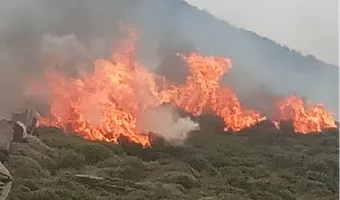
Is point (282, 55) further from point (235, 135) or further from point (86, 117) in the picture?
point (86, 117)

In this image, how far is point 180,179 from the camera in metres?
30.9

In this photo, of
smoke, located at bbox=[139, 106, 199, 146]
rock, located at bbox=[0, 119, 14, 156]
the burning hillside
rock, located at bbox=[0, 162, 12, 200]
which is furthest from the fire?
rock, located at bbox=[0, 162, 12, 200]

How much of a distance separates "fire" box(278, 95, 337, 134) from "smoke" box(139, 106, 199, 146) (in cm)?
1092

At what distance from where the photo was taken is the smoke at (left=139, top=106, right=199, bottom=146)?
45.3 meters

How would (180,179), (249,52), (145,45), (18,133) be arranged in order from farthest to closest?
(249,52)
(145,45)
(18,133)
(180,179)

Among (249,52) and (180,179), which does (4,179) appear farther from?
(249,52)

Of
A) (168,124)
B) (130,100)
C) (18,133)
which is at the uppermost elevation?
(130,100)

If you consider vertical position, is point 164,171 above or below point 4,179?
above

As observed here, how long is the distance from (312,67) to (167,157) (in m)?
77.7

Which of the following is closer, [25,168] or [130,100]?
[25,168]

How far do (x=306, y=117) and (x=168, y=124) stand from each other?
1873 cm

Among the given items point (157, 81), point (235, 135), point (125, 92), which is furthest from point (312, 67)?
point (125, 92)

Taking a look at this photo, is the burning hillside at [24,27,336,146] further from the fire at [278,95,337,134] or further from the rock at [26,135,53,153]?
the rock at [26,135,53,153]

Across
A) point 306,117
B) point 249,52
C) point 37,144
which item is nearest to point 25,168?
point 37,144
